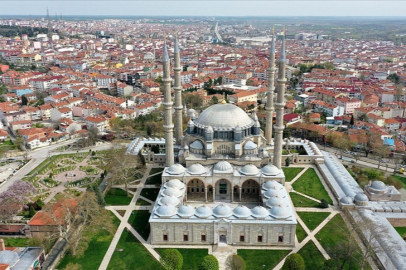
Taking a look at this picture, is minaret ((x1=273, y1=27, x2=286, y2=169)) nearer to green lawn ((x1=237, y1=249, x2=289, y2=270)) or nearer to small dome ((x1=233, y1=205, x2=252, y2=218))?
small dome ((x1=233, y1=205, x2=252, y2=218))

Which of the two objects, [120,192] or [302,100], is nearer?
[120,192]

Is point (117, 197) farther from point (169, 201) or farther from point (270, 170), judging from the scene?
point (270, 170)

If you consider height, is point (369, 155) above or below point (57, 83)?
below

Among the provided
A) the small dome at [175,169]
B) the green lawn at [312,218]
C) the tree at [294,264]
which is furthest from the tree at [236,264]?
the small dome at [175,169]

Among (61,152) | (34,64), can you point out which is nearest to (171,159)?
(61,152)

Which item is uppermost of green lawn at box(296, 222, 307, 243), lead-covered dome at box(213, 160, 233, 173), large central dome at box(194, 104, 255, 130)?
large central dome at box(194, 104, 255, 130)

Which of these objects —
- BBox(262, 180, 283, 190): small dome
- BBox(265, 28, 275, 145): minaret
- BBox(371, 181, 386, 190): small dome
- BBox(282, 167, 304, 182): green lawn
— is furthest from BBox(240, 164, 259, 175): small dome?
BBox(371, 181, 386, 190): small dome

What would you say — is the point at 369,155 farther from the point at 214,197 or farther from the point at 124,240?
the point at 124,240

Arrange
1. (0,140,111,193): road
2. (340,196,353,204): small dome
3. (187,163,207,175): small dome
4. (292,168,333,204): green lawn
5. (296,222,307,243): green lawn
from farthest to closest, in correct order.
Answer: (0,140,111,193): road → (292,168,333,204): green lawn → (187,163,207,175): small dome → (340,196,353,204): small dome → (296,222,307,243): green lawn
